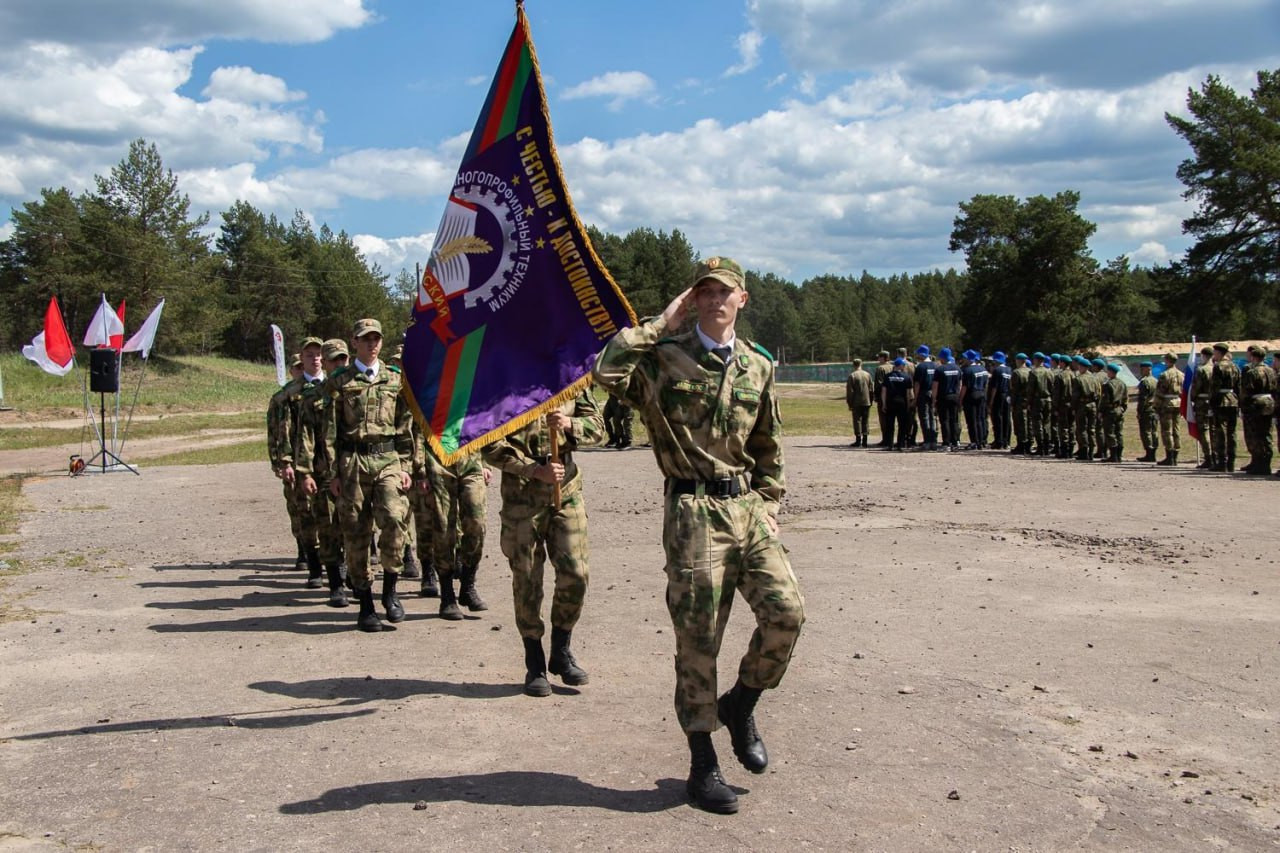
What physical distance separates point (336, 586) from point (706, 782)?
19.0 feet

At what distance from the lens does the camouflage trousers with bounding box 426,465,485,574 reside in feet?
28.7

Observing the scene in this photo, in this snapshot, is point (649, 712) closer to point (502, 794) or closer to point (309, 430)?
point (502, 794)

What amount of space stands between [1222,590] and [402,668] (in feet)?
22.2

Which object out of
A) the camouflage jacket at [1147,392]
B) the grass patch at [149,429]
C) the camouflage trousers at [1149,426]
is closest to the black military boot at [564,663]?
the camouflage jacket at [1147,392]

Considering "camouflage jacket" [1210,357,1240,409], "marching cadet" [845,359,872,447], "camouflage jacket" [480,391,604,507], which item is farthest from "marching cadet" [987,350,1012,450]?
"camouflage jacket" [480,391,604,507]

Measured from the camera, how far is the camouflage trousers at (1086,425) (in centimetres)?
2161

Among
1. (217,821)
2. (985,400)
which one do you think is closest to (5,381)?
(985,400)

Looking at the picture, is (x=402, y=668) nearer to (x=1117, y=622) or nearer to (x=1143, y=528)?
(x=1117, y=622)

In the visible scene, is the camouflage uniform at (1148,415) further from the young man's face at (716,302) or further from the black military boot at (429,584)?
the young man's face at (716,302)

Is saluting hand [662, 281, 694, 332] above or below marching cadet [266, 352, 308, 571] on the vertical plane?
above

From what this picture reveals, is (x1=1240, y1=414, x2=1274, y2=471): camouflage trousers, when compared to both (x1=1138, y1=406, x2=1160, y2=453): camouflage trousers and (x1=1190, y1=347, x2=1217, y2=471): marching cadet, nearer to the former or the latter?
(x1=1190, y1=347, x2=1217, y2=471): marching cadet

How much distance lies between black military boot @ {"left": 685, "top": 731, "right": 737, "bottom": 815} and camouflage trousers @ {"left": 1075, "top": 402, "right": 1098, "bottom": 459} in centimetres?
1895

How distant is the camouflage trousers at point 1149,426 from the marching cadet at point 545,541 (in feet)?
55.3

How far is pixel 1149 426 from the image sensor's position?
20.7 meters
